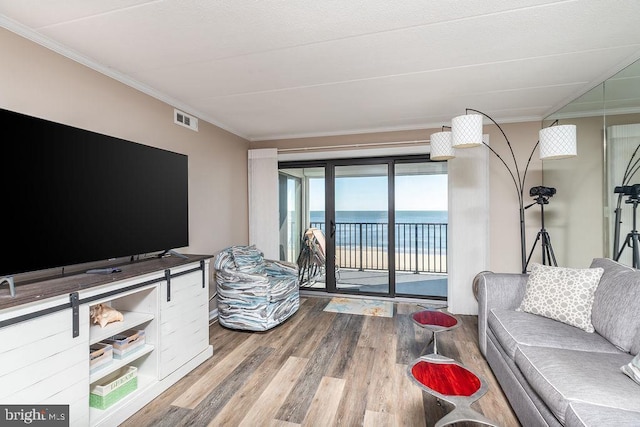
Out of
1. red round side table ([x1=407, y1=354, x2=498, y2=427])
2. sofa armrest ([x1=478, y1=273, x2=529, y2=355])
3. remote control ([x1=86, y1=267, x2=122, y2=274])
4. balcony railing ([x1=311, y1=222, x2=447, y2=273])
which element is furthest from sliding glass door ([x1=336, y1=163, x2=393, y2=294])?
remote control ([x1=86, y1=267, x2=122, y2=274])

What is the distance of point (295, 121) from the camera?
143 inches

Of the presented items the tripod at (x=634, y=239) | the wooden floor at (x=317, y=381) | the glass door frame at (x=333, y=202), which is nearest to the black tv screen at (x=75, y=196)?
the wooden floor at (x=317, y=381)

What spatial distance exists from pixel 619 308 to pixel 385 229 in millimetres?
2655

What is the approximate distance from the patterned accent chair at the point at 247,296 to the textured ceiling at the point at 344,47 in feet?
5.78

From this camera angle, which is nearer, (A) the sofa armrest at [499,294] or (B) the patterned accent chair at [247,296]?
(A) the sofa armrest at [499,294]

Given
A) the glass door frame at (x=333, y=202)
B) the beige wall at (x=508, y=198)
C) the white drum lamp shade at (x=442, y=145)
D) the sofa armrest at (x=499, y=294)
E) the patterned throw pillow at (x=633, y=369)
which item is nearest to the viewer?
the patterned throw pillow at (x=633, y=369)

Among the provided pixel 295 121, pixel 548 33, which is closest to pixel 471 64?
pixel 548 33

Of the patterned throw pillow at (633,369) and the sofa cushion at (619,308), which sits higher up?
the sofa cushion at (619,308)

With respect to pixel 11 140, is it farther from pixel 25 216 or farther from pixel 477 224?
pixel 477 224

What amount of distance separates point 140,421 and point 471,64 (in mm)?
3330

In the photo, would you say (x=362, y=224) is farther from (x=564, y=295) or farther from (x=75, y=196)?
(x=75, y=196)

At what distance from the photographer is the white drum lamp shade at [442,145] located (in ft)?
8.77

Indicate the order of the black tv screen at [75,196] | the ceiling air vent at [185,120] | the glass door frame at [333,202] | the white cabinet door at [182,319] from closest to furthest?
the black tv screen at [75,196], the white cabinet door at [182,319], the ceiling air vent at [185,120], the glass door frame at [333,202]

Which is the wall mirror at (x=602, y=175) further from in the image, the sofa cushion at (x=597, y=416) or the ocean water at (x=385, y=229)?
the sofa cushion at (x=597, y=416)
